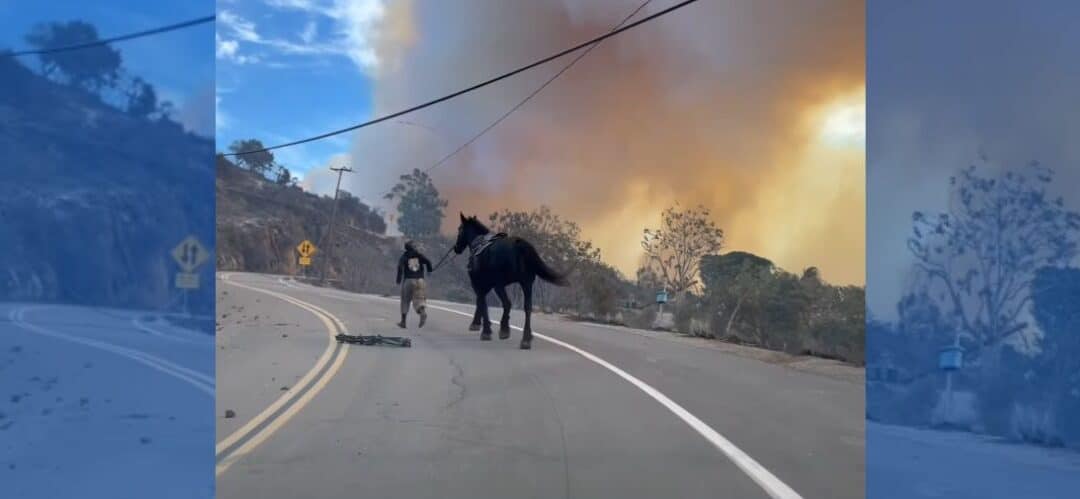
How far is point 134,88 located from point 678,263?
2669mm

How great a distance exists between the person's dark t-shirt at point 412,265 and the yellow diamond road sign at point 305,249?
0.48 metres

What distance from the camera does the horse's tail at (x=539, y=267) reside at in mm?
4688

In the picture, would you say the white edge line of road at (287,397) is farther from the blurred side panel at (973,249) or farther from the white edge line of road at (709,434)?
the blurred side panel at (973,249)

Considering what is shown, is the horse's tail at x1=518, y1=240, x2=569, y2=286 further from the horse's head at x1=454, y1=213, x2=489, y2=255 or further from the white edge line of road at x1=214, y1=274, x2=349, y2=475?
the white edge line of road at x1=214, y1=274, x2=349, y2=475

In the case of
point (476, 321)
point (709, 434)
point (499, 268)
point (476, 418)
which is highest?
point (499, 268)

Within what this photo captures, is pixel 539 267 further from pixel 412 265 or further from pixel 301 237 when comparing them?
pixel 301 237

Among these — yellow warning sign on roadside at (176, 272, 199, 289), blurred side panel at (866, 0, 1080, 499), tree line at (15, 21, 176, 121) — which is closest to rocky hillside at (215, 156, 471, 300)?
yellow warning sign on roadside at (176, 272, 199, 289)

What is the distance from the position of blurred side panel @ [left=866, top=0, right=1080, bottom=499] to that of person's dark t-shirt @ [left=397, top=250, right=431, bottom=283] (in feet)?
7.07

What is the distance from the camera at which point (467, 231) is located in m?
4.60

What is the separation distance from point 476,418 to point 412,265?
869 mm

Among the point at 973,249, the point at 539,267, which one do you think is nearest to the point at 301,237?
the point at 539,267

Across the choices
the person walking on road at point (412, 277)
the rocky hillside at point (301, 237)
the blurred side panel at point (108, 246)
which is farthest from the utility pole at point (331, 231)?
the blurred side panel at point (108, 246)

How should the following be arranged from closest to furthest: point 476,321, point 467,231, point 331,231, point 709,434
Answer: point 331,231 → point 709,434 → point 467,231 → point 476,321

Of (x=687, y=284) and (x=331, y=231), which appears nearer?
(x=331, y=231)
